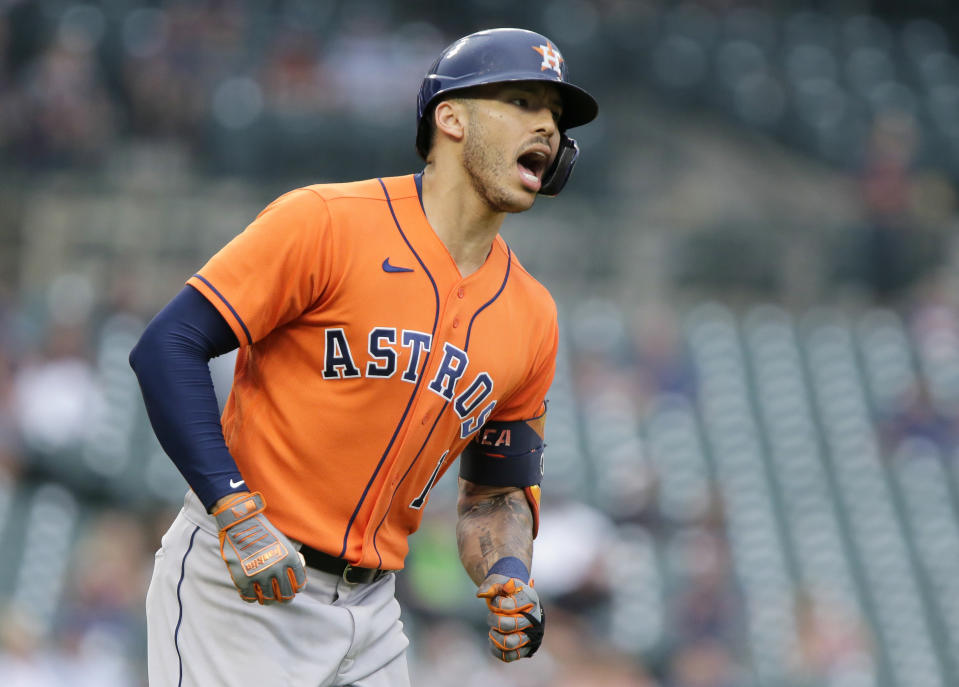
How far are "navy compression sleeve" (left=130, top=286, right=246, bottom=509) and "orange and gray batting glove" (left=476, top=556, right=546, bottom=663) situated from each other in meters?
0.68

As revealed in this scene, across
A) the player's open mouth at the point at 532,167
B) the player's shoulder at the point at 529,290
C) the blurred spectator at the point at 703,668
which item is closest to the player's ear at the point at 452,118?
the player's open mouth at the point at 532,167

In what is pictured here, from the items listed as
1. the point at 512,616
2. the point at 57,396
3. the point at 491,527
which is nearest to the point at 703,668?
→ the point at 57,396

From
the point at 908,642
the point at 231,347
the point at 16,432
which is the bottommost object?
the point at 908,642

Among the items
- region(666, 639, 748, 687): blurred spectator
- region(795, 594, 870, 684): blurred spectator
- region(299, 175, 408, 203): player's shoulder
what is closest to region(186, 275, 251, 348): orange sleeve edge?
region(299, 175, 408, 203): player's shoulder

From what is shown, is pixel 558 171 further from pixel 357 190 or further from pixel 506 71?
pixel 357 190

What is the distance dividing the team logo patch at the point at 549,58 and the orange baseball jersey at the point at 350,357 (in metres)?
0.41

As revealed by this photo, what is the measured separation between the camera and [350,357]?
9.54 ft

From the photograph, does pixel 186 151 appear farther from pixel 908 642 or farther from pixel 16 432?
pixel 908 642

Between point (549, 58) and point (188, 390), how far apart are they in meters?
1.07

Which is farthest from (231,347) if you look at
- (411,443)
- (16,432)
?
(16,432)

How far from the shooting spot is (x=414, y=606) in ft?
25.3

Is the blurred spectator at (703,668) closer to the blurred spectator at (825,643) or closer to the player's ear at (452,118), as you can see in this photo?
the blurred spectator at (825,643)

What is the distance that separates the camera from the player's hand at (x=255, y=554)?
2.69 meters

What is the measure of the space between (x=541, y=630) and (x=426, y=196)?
1019 mm
